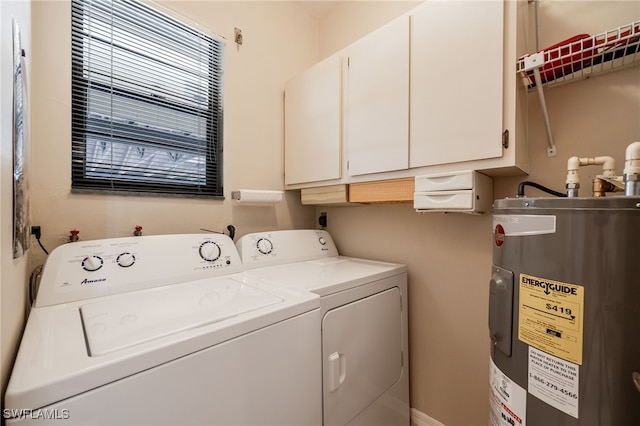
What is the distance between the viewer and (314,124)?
1.90 metres

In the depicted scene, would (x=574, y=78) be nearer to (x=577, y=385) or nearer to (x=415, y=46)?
(x=415, y=46)

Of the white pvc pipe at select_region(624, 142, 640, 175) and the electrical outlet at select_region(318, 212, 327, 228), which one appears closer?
the white pvc pipe at select_region(624, 142, 640, 175)

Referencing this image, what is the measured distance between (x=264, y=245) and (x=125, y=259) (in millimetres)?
735

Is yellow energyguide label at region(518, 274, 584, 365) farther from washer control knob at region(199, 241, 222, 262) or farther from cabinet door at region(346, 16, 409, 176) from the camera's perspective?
washer control knob at region(199, 241, 222, 262)

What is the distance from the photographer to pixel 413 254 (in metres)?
1.76

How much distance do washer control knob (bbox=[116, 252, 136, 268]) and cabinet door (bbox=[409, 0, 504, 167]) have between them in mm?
1416

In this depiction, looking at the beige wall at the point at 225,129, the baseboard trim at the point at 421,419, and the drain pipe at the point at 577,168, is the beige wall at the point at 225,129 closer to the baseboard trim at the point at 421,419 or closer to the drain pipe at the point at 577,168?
the baseboard trim at the point at 421,419

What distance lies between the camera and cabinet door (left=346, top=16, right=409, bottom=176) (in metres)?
1.43

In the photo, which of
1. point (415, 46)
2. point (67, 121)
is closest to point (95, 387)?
point (67, 121)

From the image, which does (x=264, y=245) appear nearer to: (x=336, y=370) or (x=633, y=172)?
(x=336, y=370)

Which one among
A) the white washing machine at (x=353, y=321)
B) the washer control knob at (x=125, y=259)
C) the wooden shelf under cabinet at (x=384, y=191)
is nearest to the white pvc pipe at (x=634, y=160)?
the wooden shelf under cabinet at (x=384, y=191)

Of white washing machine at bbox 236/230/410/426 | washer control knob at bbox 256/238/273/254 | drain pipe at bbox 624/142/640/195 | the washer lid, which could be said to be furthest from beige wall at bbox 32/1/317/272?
drain pipe at bbox 624/142/640/195

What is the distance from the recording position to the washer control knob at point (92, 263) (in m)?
1.13

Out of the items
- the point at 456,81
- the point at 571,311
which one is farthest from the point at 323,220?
the point at 571,311
